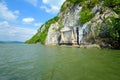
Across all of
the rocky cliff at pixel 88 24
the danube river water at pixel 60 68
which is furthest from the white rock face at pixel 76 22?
the danube river water at pixel 60 68

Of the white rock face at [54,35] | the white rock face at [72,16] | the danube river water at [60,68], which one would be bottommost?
the danube river water at [60,68]

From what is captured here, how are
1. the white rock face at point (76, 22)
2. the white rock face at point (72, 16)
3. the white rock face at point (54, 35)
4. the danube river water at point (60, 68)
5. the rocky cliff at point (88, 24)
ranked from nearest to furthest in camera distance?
the danube river water at point (60, 68) < the rocky cliff at point (88, 24) < the white rock face at point (76, 22) < the white rock face at point (72, 16) < the white rock face at point (54, 35)

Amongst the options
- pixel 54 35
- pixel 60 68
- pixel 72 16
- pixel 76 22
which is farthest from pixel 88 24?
pixel 60 68

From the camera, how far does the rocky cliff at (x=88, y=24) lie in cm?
5216

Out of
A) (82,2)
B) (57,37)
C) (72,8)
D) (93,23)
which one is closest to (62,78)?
(93,23)

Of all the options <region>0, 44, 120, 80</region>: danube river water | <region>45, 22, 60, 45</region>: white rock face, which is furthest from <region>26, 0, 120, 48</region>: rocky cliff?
<region>0, 44, 120, 80</region>: danube river water

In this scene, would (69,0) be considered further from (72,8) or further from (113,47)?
(113,47)

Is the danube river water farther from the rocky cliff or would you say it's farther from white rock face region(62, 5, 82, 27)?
white rock face region(62, 5, 82, 27)

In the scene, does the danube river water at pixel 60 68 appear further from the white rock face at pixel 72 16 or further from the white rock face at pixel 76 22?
the white rock face at pixel 72 16

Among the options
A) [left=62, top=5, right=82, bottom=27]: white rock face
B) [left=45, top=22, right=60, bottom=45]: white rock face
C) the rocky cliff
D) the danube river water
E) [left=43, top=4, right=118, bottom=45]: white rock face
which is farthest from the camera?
[left=45, top=22, right=60, bottom=45]: white rock face

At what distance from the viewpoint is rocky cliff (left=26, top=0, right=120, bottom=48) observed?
171ft

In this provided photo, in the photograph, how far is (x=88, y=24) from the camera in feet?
198

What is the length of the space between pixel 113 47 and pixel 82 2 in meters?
25.2

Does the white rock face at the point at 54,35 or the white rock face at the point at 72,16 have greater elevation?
the white rock face at the point at 72,16
